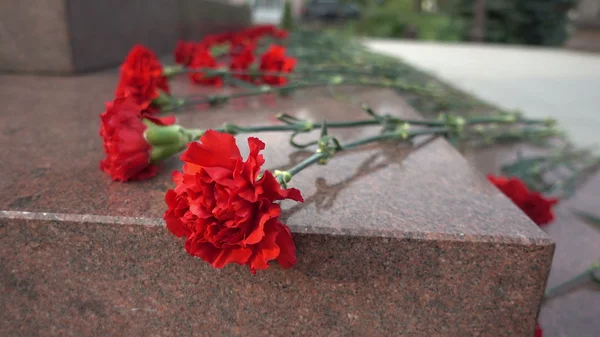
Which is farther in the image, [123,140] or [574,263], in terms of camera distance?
[574,263]

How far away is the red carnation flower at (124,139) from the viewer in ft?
2.47

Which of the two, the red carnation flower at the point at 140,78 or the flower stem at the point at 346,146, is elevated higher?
the red carnation flower at the point at 140,78

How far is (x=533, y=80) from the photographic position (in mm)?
4453

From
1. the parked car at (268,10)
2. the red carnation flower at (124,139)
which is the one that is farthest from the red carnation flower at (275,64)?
the parked car at (268,10)

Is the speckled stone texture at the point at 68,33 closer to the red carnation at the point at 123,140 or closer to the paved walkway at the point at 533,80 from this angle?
the red carnation at the point at 123,140

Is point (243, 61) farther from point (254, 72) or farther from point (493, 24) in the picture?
point (493, 24)

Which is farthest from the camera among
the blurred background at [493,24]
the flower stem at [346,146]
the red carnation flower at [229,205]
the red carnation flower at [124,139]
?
the blurred background at [493,24]

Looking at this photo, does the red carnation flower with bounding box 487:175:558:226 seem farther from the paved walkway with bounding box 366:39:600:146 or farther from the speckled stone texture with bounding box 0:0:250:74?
the speckled stone texture with bounding box 0:0:250:74

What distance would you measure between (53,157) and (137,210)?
357 millimetres

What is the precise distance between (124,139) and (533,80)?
4.52 meters

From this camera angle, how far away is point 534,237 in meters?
0.68

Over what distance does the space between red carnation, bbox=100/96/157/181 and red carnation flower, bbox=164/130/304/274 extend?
0.21 metres

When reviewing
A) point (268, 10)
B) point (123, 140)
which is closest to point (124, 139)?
point (123, 140)

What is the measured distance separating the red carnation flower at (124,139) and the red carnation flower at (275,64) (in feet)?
3.09
